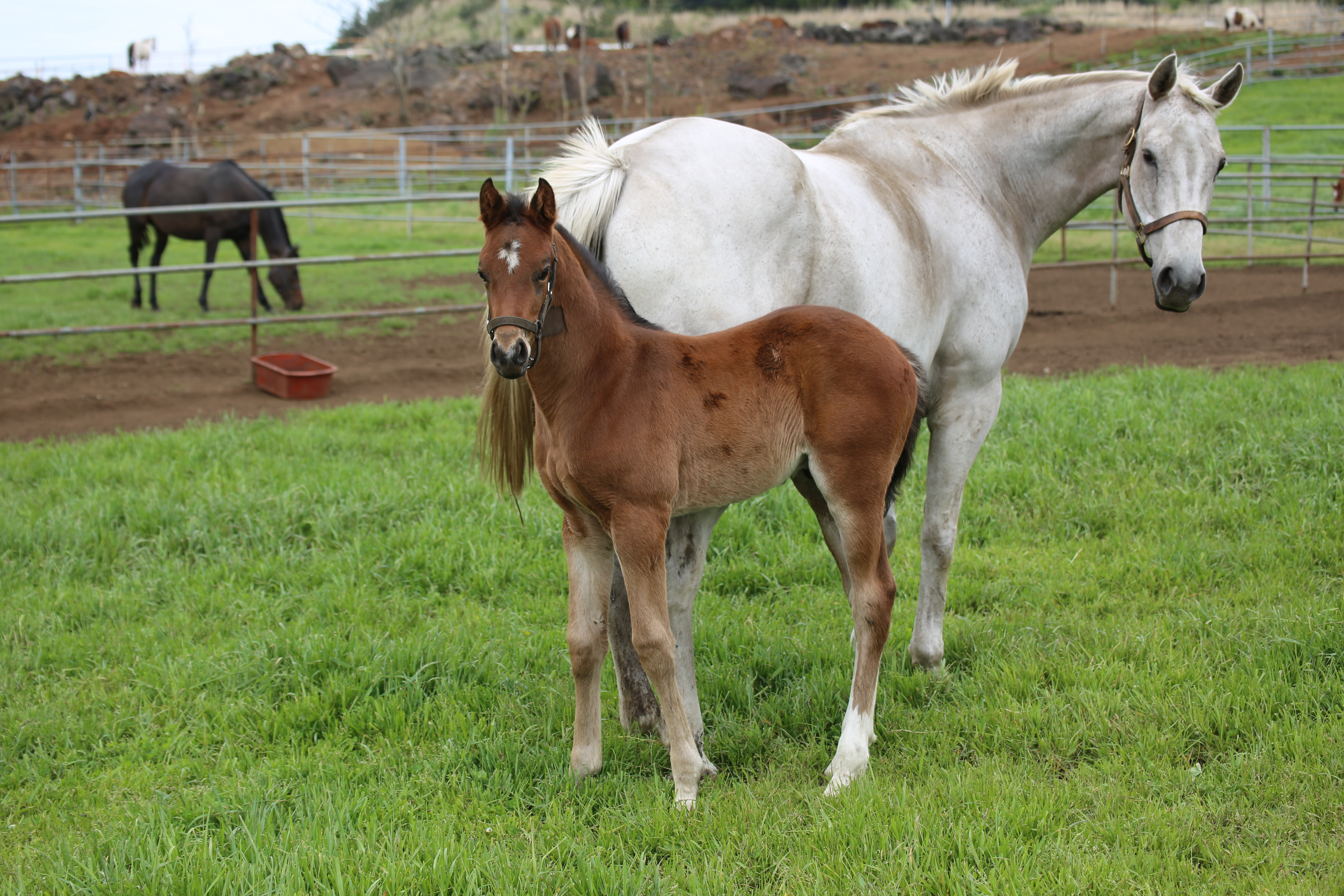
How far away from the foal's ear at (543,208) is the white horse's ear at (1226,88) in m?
2.69

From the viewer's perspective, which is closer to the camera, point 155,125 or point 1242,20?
point 155,125

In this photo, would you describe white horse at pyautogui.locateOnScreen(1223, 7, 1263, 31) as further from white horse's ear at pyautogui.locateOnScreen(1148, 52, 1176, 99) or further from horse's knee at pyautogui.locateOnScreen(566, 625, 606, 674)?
horse's knee at pyautogui.locateOnScreen(566, 625, 606, 674)

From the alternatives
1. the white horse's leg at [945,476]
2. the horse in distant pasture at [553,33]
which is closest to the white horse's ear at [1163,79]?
the white horse's leg at [945,476]

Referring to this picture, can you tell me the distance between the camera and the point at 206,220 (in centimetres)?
1166

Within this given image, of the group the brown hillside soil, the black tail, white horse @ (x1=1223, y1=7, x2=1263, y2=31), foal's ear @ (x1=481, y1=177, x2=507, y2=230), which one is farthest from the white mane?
white horse @ (x1=1223, y1=7, x2=1263, y2=31)

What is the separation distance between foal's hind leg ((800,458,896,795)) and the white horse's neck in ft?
5.44

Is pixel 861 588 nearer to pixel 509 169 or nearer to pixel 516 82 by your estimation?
pixel 509 169

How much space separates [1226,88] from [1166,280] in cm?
81

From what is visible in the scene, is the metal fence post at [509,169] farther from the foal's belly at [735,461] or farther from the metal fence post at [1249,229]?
the foal's belly at [735,461]

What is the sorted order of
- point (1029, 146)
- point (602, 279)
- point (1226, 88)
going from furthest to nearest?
point (1029, 146) < point (1226, 88) < point (602, 279)

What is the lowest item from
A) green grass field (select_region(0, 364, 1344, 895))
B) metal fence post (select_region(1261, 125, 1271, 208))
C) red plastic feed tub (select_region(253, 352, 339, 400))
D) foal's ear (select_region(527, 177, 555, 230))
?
green grass field (select_region(0, 364, 1344, 895))

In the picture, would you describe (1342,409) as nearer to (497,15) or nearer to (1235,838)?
(1235,838)

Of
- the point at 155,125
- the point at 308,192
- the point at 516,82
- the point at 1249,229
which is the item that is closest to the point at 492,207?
the point at 1249,229

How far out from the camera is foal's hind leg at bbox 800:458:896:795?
277 centimetres
